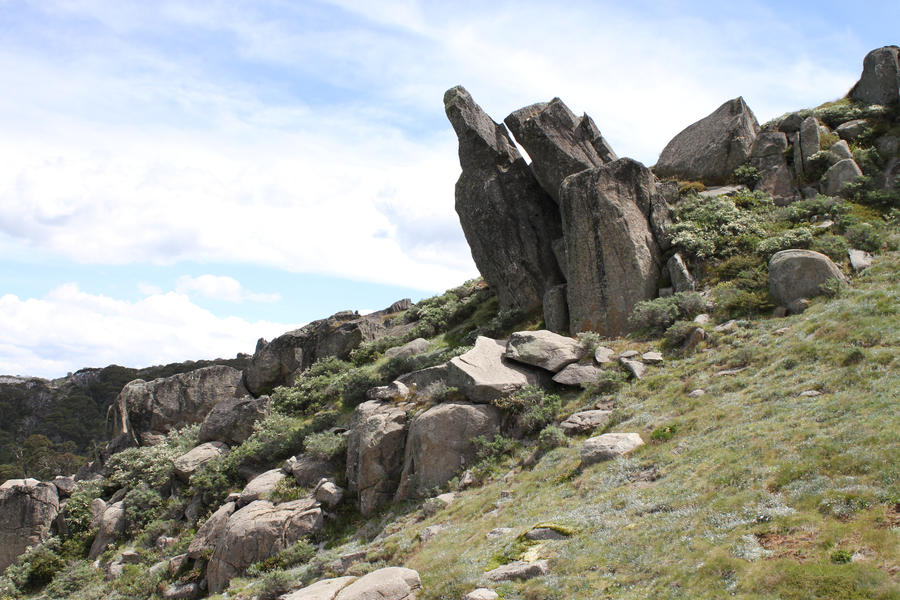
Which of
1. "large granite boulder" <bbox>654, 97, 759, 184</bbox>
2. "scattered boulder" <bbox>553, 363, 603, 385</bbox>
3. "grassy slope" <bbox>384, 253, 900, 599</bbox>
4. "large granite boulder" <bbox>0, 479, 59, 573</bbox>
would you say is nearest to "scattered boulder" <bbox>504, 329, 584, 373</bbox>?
A: "scattered boulder" <bbox>553, 363, 603, 385</bbox>

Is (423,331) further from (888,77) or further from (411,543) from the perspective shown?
(888,77)

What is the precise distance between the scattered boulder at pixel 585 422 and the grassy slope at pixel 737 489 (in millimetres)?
605

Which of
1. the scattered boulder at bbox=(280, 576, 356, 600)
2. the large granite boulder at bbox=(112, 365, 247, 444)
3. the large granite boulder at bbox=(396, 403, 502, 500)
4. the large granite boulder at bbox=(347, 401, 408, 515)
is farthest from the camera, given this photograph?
the large granite boulder at bbox=(112, 365, 247, 444)

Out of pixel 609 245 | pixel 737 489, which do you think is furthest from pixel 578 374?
pixel 737 489

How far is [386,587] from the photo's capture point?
41.9 ft

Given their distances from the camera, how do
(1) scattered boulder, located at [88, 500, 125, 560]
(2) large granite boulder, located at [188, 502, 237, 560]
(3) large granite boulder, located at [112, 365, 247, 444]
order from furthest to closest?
(3) large granite boulder, located at [112, 365, 247, 444], (1) scattered boulder, located at [88, 500, 125, 560], (2) large granite boulder, located at [188, 502, 237, 560]

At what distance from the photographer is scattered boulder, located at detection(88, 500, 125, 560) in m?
27.7

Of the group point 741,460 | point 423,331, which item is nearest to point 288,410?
point 423,331

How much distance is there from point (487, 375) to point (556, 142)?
14328mm

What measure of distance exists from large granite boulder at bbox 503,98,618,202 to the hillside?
16 centimetres

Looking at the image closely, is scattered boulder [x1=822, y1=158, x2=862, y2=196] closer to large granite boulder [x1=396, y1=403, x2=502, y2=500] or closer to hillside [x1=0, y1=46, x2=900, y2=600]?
hillside [x1=0, y1=46, x2=900, y2=600]

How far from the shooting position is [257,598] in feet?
56.0

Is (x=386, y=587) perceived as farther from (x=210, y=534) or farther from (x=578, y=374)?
(x=210, y=534)

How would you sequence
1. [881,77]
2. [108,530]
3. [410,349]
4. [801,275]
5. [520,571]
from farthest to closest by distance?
[410,349], [881,77], [108,530], [801,275], [520,571]
